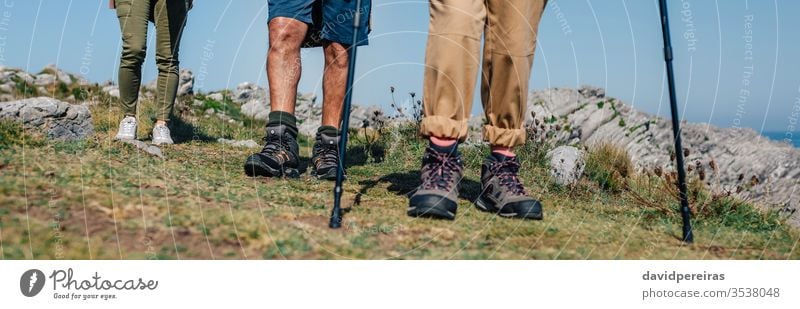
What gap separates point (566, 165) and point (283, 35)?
3501 millimetres

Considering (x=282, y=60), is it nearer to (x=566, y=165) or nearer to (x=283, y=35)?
(x=283, y=35)

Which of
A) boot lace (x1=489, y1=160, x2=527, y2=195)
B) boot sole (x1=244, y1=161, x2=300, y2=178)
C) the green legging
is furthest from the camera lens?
the green legging

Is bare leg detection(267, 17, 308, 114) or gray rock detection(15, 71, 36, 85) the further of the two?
gray rock detection(15, 71, 36, 85)

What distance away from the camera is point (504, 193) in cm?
347

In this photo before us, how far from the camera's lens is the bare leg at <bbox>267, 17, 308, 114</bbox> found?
4078mm

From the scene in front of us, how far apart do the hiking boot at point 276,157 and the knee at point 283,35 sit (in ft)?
1.81

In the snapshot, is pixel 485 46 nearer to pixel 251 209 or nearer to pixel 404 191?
pixel 404 191

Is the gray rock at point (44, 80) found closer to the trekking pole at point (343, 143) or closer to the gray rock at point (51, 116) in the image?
the gray rock at point (51, 116)

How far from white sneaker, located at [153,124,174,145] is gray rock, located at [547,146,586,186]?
374 cm

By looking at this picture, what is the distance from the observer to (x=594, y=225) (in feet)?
11.3

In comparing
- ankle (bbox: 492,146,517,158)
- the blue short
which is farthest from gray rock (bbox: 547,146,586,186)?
the blue short

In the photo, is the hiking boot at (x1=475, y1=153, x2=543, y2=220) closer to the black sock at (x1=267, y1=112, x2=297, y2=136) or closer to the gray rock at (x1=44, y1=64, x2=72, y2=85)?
the black sock at (x1=267, y1=112, x2=297, y2=136)

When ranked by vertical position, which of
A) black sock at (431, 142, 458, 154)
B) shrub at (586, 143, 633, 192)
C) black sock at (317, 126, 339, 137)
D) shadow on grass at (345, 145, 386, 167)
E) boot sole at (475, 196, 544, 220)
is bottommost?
shrub at (586, 143, 633, 192)

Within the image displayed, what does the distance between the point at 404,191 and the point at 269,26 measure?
4.95 feet
